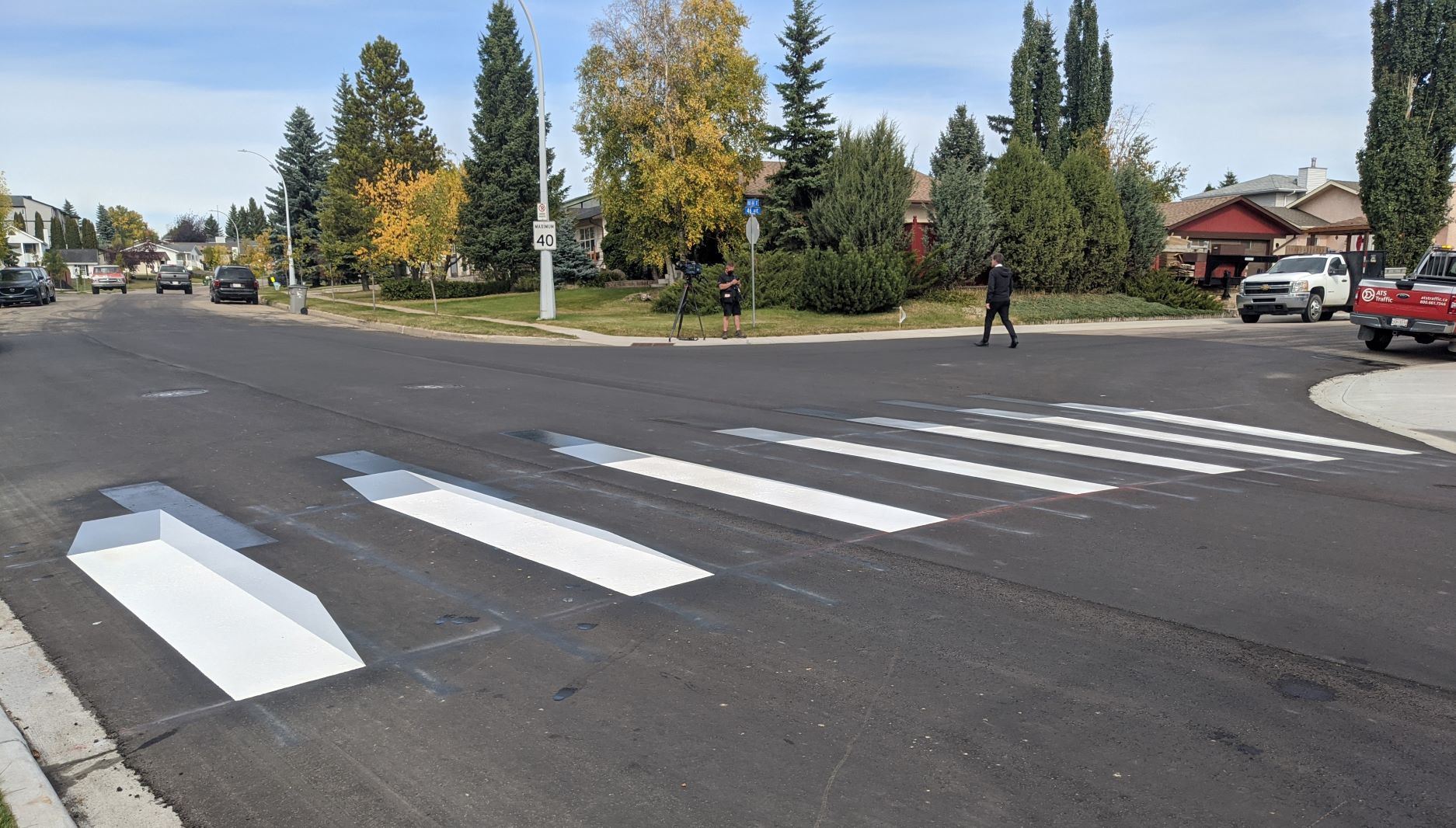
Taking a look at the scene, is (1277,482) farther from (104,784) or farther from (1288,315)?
(1288,315)

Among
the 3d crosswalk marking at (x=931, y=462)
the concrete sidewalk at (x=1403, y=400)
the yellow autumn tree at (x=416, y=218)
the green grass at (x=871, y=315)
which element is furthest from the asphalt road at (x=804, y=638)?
the yellow autumn tree at (x=416, y=218)

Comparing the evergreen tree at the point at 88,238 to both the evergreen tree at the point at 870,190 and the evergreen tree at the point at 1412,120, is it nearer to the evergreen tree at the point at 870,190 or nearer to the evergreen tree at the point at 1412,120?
the evergreen tree at the point at 870,190

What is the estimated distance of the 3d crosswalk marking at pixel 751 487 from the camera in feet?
22.8

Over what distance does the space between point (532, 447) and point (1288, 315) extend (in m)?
32.6

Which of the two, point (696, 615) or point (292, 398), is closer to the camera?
point (696, 615)

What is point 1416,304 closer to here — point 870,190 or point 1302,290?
point 1302,290

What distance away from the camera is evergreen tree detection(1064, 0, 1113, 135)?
6219cm

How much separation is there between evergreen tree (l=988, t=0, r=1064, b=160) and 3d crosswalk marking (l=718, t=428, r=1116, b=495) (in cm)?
5542

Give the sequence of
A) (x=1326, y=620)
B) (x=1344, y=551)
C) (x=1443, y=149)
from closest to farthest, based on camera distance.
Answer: (x=1326, y=620)
(x=1344, y=551)
(x=1443, y=149)

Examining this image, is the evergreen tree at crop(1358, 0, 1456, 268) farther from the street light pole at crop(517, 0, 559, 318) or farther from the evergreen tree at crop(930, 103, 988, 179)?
the street light pole at crop(517, 0, 559, 318)

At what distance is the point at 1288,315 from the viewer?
3441 cm

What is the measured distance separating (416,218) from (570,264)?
71.6ft

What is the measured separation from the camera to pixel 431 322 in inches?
1157

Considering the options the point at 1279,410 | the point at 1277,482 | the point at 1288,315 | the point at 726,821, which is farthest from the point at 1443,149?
the point at 726,821
